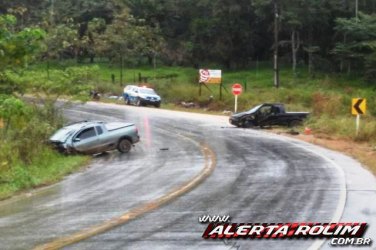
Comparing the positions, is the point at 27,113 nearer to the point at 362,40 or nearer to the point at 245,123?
the point at 245,123

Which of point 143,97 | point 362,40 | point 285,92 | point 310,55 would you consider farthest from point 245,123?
point 310,55

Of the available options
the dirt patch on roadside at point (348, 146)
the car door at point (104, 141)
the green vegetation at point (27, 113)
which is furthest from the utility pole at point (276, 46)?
the car door at point (104, 141)

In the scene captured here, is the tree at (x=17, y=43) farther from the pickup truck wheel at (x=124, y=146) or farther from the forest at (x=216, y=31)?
the forest at (x=216, y=31)

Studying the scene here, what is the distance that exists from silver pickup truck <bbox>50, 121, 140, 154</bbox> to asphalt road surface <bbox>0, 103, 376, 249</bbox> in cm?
58

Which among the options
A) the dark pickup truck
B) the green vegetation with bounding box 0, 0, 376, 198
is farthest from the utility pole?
the dark pickup truck

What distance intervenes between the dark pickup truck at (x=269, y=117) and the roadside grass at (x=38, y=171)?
12.7m

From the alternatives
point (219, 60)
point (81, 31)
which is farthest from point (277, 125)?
point (81, 31)

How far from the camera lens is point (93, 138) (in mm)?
25109

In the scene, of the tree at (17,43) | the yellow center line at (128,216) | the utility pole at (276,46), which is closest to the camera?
the yellow center line at (128,216)

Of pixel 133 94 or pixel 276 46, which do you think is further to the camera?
pixel 276 46

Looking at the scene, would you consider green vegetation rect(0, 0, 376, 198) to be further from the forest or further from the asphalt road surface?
the asphalt road surface

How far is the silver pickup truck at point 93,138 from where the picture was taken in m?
24.8

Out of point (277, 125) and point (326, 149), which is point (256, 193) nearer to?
point (326, 149)

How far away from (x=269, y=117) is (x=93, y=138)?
1236cm
